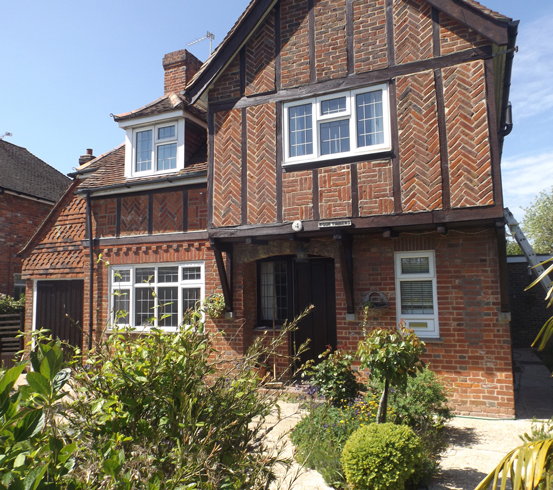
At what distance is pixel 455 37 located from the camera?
7.41m

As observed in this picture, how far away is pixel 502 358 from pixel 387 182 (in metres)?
3.52

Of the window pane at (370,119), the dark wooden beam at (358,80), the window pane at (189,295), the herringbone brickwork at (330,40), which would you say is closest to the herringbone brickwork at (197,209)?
the window pane at (189,295)

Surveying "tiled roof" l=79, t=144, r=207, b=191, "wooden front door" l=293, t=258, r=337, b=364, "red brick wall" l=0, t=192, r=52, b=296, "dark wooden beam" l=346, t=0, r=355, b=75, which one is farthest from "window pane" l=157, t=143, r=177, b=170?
"red brick wall" l=0, t=192, r=52, b=296

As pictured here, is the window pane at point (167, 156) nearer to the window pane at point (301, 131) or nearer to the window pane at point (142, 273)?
the window pane at point (142, 273)

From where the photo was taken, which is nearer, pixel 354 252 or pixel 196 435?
pixel 196 435

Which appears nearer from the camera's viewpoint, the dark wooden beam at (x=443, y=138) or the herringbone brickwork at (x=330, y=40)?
the dark wooden beam at (x=443, y=138)

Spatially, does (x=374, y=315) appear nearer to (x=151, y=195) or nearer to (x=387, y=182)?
(x=387, y=182)

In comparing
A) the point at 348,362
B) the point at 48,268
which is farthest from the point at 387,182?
the point at 48,268

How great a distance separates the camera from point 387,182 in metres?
7.62

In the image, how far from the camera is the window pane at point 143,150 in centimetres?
1089

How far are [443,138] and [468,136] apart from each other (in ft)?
1.28

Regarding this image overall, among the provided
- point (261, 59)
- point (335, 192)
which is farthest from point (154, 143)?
point (335, 192)

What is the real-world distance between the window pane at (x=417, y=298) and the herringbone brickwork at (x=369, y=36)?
4.05m

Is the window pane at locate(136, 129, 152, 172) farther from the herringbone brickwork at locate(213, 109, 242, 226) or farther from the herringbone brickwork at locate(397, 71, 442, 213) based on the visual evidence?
the herringbone brickwork at locate(397, 71, 442, 213)
